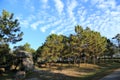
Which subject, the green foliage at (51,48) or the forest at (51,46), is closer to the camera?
the forest at (51,46)

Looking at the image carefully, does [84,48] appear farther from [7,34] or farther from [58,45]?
[7,34]

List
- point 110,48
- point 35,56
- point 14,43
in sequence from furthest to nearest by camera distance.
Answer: point 110,48
point 35,56
point 14,43

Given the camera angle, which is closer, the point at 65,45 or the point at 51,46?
the point at 51,46

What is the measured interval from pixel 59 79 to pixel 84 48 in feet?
108

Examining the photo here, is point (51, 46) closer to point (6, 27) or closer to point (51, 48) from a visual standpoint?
point (51, 48)

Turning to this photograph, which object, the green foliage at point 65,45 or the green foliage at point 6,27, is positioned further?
the green foliage at point 65,45

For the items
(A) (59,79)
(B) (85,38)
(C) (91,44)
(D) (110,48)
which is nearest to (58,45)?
(B) (85,38)

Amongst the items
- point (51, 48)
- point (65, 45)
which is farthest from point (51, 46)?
point (65, 45)

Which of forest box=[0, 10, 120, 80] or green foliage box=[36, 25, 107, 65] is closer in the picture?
forest box=[0, 10, 120, 80]

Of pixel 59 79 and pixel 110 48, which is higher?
pixel 110 48

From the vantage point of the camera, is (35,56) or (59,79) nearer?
(59,79)

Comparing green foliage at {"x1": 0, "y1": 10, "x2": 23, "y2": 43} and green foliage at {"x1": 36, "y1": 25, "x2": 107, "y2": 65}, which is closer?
green foliage at {"x1": 0, "y1": 10, "x2": 23, "y2": 43}

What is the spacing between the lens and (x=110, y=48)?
93000 millimetres

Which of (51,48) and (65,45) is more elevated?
(65,45)
